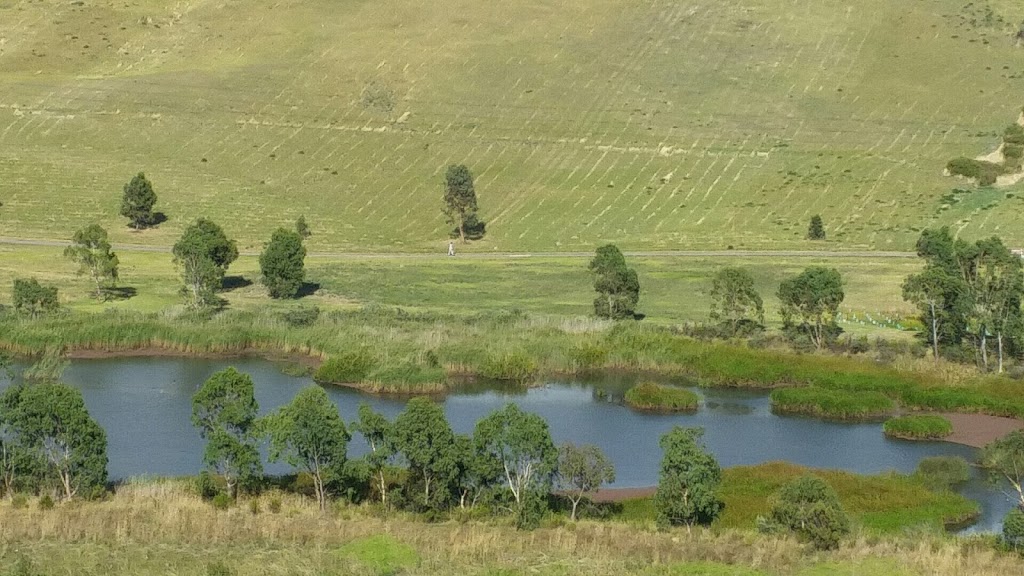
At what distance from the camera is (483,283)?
10231cm

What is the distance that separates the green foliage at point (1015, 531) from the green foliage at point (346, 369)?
111ft

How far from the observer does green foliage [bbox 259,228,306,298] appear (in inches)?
3748

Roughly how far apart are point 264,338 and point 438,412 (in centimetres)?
3205

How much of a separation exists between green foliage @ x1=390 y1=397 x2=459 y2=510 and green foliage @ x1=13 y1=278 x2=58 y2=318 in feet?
129

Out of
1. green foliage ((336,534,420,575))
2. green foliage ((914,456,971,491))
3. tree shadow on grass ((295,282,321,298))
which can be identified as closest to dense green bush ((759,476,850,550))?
green foliage ((914,456,971,491))

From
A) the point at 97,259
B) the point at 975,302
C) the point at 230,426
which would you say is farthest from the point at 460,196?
the point at 230,426

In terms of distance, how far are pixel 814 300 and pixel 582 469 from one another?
3380 centimetres

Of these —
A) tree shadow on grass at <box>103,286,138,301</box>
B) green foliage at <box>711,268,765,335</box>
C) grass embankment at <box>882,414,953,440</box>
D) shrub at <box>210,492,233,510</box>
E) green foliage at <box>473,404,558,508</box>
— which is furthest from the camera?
tree shadow on grass at <box>103,286,138,301</box>

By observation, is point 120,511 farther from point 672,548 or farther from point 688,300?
point 688,300

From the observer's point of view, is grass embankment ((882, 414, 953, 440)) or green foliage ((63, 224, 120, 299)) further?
green foliage ((63, 224, 120, 299))

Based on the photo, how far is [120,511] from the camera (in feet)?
157

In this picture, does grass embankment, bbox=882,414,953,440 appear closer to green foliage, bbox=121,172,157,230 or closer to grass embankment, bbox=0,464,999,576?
grass embankment, bbox=0,464,999,576

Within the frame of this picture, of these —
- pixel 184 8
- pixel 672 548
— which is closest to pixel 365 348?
pixel 672 548

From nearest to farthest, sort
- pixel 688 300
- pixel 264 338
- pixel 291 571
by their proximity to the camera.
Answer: pixel 291 571 < pixel 264 338 < pixel 688 300
